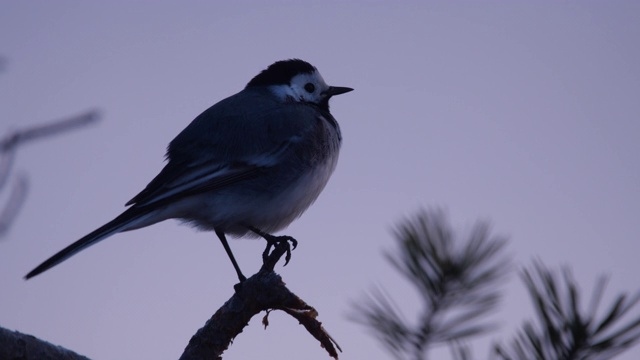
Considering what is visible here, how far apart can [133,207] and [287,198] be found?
1.22 m

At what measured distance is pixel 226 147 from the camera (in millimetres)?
6285

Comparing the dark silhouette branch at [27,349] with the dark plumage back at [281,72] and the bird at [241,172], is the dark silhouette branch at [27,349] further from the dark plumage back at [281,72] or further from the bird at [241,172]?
the dark plumage back at [281,72]

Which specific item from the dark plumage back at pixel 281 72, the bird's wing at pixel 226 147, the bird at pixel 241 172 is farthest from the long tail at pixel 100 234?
the dark plumage back at pixel 281 72

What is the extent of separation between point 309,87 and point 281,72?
0.32 m

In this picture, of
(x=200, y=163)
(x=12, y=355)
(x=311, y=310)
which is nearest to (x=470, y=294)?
(x=12, y=355)

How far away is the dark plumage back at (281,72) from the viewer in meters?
7.75

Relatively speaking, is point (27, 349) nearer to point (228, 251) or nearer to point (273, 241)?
point (273, 241)

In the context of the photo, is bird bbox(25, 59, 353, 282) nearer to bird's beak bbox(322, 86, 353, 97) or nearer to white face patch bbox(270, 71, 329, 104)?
white face patch bbox(270, 71, 329, 104)

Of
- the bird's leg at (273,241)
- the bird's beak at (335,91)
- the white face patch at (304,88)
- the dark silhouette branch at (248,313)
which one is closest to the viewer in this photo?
the dark silhouette branch at (248,313)

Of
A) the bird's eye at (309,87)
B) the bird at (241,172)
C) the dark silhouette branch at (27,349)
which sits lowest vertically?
the dark silhouette branch at (27,349)

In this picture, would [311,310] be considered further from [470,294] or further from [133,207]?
[470,294]

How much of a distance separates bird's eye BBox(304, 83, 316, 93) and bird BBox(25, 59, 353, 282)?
925mm

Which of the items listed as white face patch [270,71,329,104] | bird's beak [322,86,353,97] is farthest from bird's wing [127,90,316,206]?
bird's beak [322,86,353,97]

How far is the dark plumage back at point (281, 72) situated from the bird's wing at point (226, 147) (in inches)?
34.3
